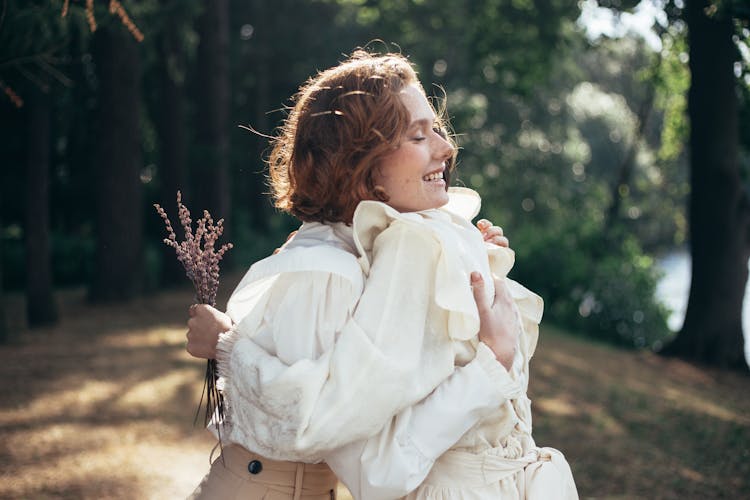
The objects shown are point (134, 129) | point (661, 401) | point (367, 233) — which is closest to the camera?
point (367, 233)

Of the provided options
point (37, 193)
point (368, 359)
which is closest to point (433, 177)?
point (368, 359)

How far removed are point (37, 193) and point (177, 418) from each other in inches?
176

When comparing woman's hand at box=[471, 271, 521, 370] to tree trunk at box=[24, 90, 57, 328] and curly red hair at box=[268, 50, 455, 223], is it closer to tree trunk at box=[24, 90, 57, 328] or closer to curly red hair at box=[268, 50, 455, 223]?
curly red hair at box=[268, 50, 455, 223]

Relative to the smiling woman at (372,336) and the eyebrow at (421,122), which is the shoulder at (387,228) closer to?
the smiling woman at (372,336)

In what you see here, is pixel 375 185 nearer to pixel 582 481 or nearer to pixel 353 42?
pixel 582 481

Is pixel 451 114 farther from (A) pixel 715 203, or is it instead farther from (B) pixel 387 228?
(B) pixel 387 228

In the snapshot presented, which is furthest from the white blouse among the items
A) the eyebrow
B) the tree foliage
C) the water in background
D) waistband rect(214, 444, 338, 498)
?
the water in background

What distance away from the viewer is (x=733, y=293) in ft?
32.9

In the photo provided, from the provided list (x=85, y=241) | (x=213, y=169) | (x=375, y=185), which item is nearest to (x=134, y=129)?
(x=213, y=169)

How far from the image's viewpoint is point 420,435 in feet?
6.18

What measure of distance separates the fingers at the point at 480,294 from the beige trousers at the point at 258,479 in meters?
0.66

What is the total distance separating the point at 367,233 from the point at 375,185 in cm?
16

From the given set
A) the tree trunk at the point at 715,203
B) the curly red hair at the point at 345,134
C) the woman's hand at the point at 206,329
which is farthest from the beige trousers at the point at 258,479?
the tree trunk at the point at 715,203

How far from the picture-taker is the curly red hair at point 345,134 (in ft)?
6.68
